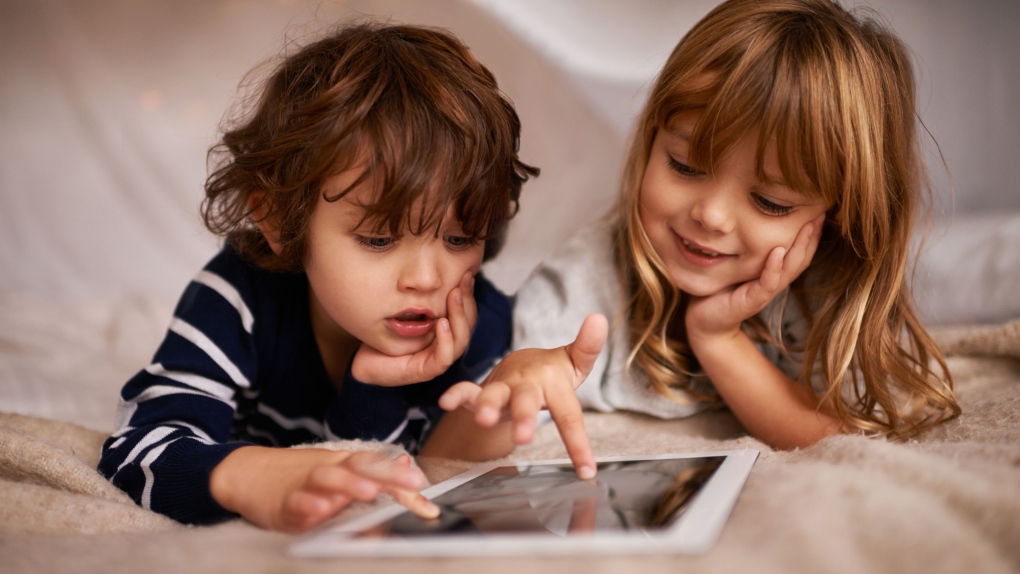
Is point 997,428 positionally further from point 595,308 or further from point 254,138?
point 254,138

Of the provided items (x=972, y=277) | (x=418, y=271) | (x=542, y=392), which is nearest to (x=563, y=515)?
(x=542, y=392)

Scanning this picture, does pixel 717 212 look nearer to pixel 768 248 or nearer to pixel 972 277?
pixel 768 248

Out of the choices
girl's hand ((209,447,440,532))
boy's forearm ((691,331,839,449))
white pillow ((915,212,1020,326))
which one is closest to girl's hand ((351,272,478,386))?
girl's hand ((209,447,440,532))

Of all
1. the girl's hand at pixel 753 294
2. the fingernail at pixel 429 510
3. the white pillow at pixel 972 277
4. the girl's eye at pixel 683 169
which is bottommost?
the white pillow at pixel 972 277

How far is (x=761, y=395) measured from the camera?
95 centimetres

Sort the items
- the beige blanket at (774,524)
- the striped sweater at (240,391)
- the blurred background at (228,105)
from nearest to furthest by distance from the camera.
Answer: the beige blanket at (774,524) < the striped sweater at (240,391) < the blurred background at (228,105)

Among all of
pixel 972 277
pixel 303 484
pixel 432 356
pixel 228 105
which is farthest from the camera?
pixel 228 105

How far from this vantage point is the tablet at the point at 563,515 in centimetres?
44

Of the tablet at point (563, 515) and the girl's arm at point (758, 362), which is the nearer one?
the tablet at point (563, 515)

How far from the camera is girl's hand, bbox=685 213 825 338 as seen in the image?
2.97ft

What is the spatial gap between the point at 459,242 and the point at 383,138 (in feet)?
0.48

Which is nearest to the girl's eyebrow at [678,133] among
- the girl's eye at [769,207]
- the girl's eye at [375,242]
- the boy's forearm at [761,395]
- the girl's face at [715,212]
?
the girl's face at [715,212]

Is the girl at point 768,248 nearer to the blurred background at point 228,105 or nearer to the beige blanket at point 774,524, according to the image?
the beige blanket at point 774,524

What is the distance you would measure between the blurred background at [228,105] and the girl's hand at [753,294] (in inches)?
20.5
